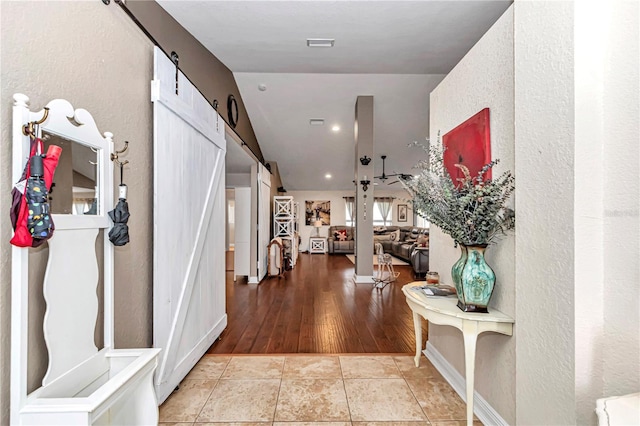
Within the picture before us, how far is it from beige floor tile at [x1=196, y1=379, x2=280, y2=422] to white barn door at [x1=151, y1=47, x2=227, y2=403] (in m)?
0.31

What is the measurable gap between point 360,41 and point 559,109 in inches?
94.5

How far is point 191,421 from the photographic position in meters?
1.68

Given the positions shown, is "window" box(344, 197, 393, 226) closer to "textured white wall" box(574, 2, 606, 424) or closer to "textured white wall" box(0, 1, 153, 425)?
"textured white wall" box(0, 1, 153, 425)

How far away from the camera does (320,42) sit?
2975mm

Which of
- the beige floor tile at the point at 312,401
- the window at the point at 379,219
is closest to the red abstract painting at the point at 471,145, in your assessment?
the beige floor tile at the point at 312,401

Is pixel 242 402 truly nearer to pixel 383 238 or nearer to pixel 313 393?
pixel 313 393

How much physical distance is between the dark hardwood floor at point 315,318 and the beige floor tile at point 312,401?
51cm

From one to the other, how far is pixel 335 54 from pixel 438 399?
349 centimetres

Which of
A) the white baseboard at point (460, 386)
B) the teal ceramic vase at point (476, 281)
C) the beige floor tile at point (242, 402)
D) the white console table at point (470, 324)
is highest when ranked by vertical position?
the teal ceramic vase at point (476, 281)

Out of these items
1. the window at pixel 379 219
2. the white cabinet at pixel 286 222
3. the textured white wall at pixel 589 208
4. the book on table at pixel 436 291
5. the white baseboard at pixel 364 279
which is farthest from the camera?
the window at pixel 379 219

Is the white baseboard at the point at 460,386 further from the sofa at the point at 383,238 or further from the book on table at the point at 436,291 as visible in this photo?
the sofa at the point at 383,238

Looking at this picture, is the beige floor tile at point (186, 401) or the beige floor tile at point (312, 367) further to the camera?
the beige floor tile at point (312, 367)

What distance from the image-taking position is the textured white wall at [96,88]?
979mm

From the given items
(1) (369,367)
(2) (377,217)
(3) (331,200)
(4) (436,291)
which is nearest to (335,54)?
(4) (436,291)
